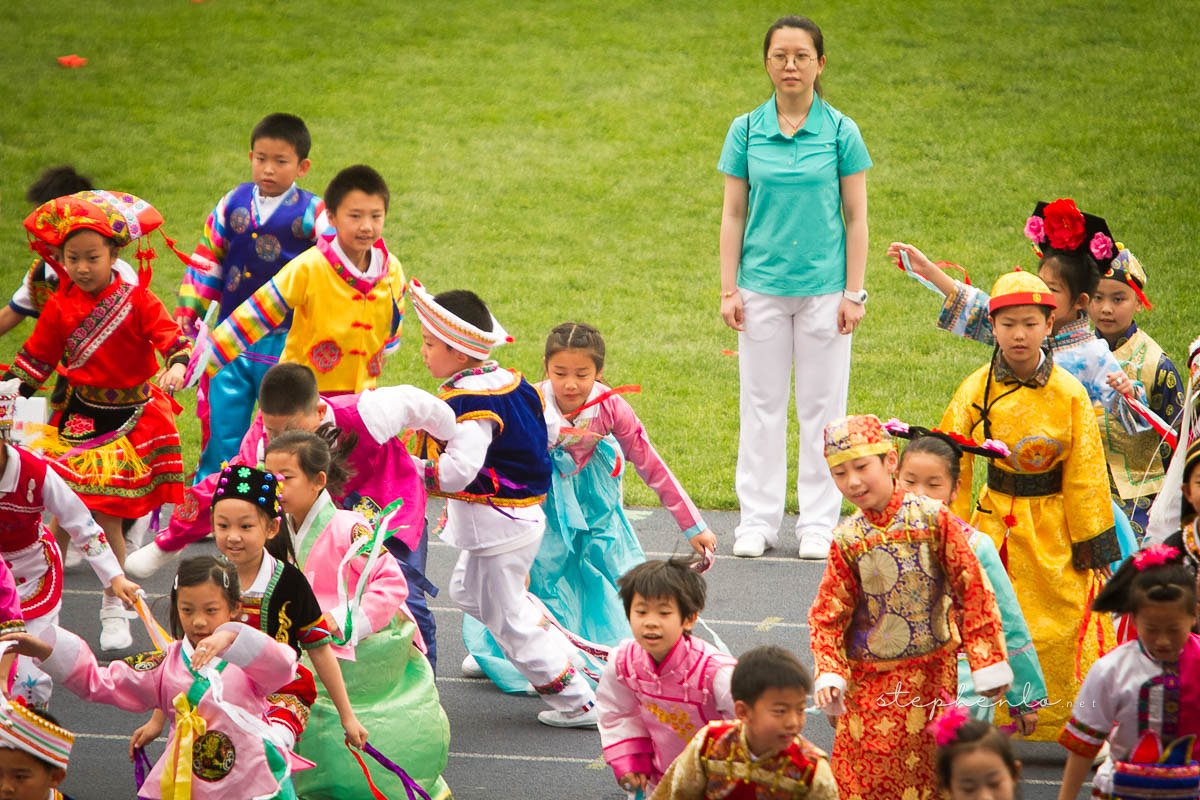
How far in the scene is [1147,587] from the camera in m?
4.14

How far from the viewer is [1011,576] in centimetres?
552

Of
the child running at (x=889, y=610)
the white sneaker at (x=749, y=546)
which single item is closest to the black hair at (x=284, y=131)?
the white sneaker at (x=749, y=546)

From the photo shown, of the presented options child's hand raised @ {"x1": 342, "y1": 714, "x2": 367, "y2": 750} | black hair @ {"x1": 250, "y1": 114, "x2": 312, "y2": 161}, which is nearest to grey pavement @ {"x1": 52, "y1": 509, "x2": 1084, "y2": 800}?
child's hand raised @ {"x1": 342, "y1": 714, "x2": 367, "y2": 750}

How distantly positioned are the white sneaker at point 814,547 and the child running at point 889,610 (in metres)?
2.78

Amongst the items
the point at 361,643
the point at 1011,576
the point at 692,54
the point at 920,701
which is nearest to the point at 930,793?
the point at 920,701

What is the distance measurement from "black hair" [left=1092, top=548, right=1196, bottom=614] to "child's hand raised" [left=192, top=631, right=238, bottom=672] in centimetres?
220

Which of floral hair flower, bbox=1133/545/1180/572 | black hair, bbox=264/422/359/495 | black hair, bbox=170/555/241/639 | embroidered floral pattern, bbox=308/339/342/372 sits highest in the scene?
embroidered floral pattern, bbox=308/339/342/372

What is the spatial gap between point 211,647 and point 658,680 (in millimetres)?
1155

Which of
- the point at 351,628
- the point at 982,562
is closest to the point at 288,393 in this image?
the point at 351,628

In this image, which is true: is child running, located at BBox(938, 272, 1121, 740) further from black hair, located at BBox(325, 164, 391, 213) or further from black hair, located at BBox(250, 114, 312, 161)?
black hair, located at BBox(250, 114, 312, 161)

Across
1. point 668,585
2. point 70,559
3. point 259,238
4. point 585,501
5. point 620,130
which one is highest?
point 620,130

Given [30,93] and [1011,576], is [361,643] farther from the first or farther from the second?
[30,93]

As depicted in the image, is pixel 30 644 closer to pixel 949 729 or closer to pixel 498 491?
pixel 498 491

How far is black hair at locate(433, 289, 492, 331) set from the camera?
5.72 metres
